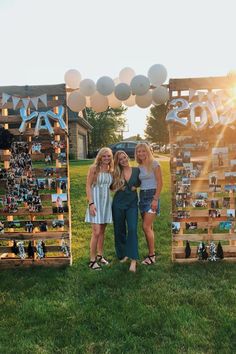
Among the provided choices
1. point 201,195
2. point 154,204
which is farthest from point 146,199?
point 201,195

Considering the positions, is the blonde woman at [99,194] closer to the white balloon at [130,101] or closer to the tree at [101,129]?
the white balloon at [130,101]

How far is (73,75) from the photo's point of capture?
17.7 feet

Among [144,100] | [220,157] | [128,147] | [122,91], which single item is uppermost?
[128,147]

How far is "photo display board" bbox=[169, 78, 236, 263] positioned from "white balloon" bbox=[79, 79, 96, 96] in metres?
1.12

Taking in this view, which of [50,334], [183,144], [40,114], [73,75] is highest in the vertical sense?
[73,75]

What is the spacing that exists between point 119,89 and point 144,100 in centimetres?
42

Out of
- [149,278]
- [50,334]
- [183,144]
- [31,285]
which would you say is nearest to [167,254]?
[149,278]

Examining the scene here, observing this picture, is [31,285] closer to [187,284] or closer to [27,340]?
[27,340]

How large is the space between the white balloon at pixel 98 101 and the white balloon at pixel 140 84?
0.50m

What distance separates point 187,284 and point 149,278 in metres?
0.49

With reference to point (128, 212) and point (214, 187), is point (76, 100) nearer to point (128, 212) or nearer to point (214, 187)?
point (128, 212)

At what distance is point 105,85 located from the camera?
5211 mm

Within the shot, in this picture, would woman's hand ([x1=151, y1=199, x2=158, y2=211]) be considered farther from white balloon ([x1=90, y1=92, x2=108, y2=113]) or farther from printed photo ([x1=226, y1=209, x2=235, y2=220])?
white balloon ([x1=90, y1=92, x2=108, y2=113])

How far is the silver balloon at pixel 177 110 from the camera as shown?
503cm
